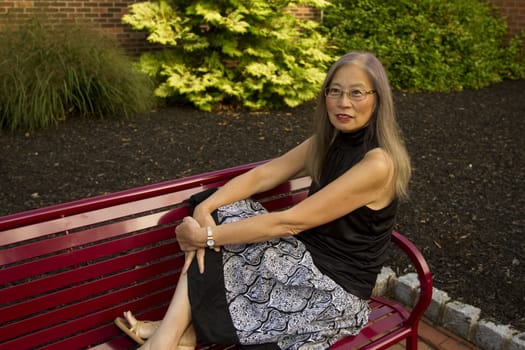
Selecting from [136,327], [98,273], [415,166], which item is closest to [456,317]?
[136,327]

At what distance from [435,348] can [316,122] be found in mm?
1461

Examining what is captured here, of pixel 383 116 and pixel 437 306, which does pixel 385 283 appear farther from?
pixel 383 116

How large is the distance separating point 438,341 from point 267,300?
1335 mm

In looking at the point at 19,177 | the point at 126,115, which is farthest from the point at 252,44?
the point at 19,177

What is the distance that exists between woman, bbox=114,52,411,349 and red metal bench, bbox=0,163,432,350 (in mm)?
128

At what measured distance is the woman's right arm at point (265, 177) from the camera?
8.46 ft

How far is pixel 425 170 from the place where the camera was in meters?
5.36

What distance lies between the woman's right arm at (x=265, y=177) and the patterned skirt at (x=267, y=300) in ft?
1.06

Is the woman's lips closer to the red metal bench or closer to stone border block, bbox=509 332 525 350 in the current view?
the red metal bench

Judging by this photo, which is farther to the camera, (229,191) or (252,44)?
(252,44)

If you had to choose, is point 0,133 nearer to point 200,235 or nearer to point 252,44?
point 252,44

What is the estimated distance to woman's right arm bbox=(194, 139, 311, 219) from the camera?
8.46ft

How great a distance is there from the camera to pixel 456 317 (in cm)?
311

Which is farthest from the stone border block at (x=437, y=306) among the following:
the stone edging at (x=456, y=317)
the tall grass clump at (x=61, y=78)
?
the tall grass clump at (x=61, y=78)
